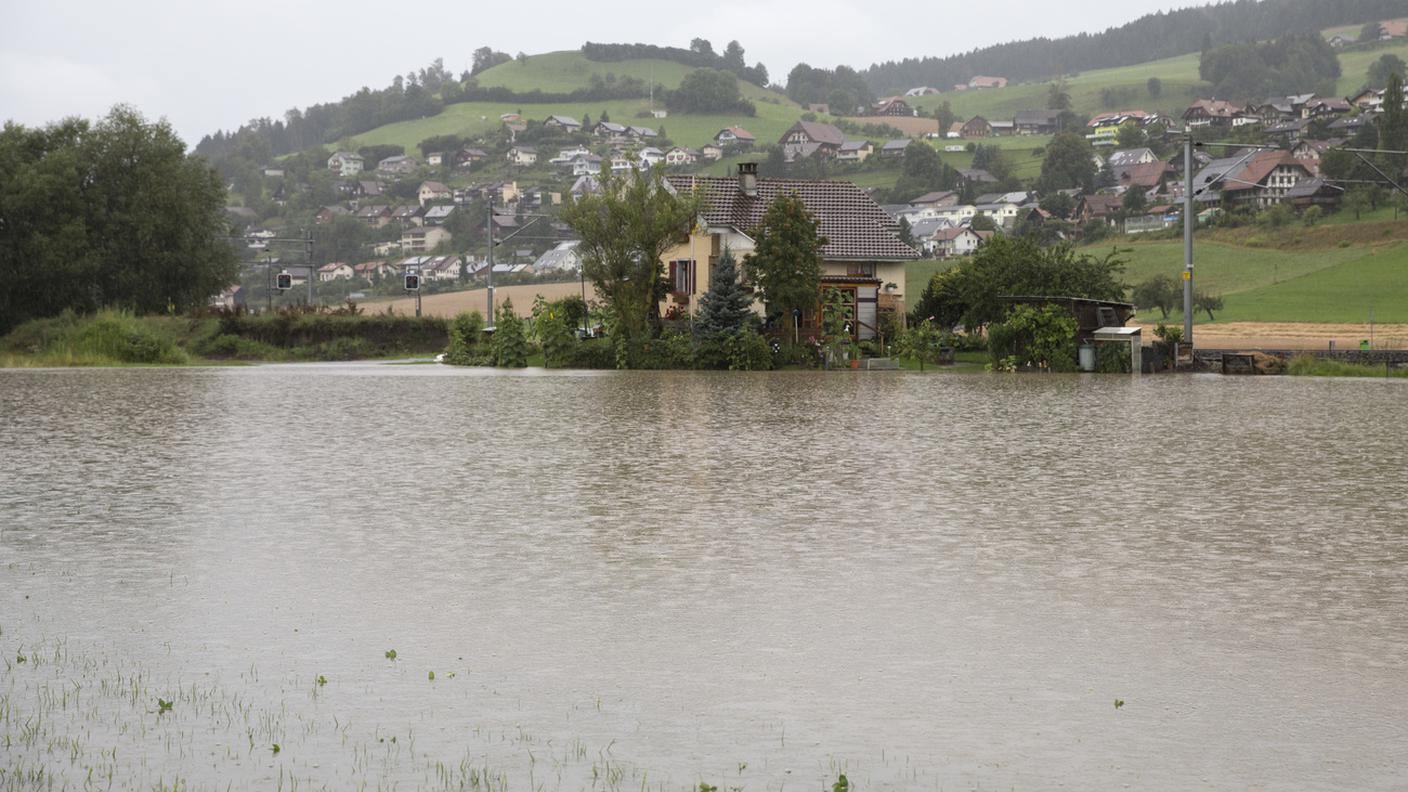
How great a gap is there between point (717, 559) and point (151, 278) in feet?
221

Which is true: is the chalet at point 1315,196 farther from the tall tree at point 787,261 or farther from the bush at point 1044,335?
the tall tree at point 787,261

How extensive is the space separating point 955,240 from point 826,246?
3665 inches

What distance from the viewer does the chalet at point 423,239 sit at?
192 m

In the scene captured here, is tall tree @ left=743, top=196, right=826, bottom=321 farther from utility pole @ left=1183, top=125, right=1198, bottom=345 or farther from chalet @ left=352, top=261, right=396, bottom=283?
chalet @ left=352, top=261, right=396, bottom=283

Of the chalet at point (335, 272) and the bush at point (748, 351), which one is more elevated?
the chalet at point (335, 272)

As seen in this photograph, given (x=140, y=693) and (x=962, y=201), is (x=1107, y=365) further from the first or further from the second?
(x=962, y=201)

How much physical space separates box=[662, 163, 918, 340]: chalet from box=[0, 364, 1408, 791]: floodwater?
1464 inches

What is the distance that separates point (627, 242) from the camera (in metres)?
53.1

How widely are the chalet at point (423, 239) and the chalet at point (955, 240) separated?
71705 millimetres

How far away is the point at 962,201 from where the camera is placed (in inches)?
7003

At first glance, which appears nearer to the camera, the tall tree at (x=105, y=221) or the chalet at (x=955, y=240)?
the tall tree at (x=105, y=221)

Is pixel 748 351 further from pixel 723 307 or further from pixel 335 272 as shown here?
pixel 335 272

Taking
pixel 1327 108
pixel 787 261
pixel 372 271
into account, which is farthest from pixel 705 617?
pixel 1327 108

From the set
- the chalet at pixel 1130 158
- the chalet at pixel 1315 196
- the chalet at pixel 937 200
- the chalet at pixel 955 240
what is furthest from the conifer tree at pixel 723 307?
the chalet at pixel 1130 158
